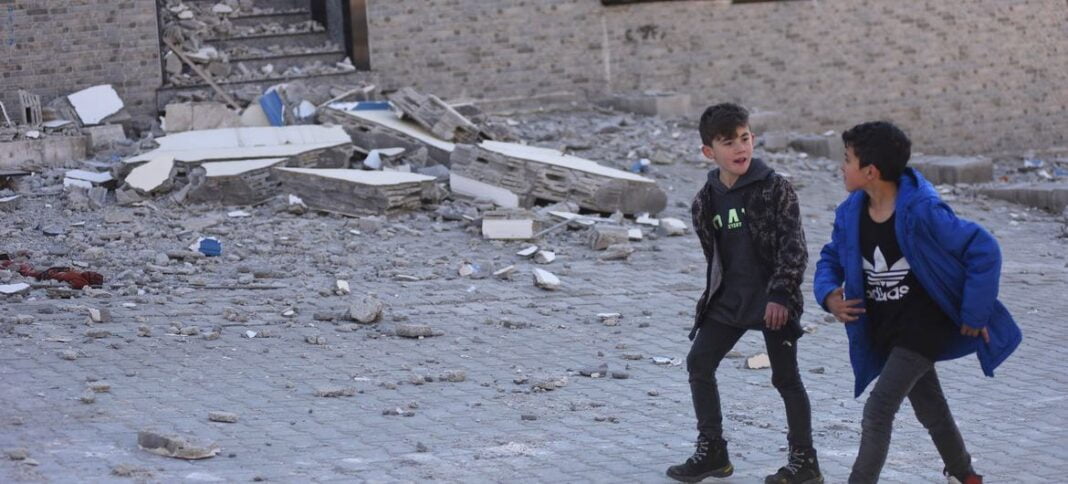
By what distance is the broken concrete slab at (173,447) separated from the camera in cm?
564

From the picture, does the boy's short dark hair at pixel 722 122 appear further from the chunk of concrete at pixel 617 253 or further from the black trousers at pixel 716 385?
the chunk of concrete at pixel 617 253

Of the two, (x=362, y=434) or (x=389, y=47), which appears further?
(x=389, y=47)

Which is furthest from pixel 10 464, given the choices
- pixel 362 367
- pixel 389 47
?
pixel 389 47

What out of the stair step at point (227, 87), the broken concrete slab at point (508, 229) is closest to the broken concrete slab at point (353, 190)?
the broken concrete slab at point (508, 229)

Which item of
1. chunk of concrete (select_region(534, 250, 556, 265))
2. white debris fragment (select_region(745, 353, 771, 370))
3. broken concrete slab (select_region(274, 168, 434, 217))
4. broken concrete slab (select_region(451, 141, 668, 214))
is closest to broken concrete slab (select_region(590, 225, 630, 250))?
chunk of concrete (select_region(534, 250, 556, 265))

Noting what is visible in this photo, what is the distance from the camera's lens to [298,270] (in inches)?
385

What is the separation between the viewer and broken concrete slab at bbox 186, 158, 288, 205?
458 inches

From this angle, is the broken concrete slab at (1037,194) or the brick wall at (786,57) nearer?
the broken concrete slab at (1037,194)

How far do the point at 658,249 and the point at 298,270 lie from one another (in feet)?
9.99

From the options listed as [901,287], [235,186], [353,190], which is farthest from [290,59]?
[901,287]

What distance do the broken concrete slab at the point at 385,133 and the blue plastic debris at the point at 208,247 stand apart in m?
3.30

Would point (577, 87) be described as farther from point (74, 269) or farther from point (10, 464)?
point (10, 464)

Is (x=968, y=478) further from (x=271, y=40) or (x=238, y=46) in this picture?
(x=271, y=40)

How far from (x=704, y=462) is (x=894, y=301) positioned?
1.09m
